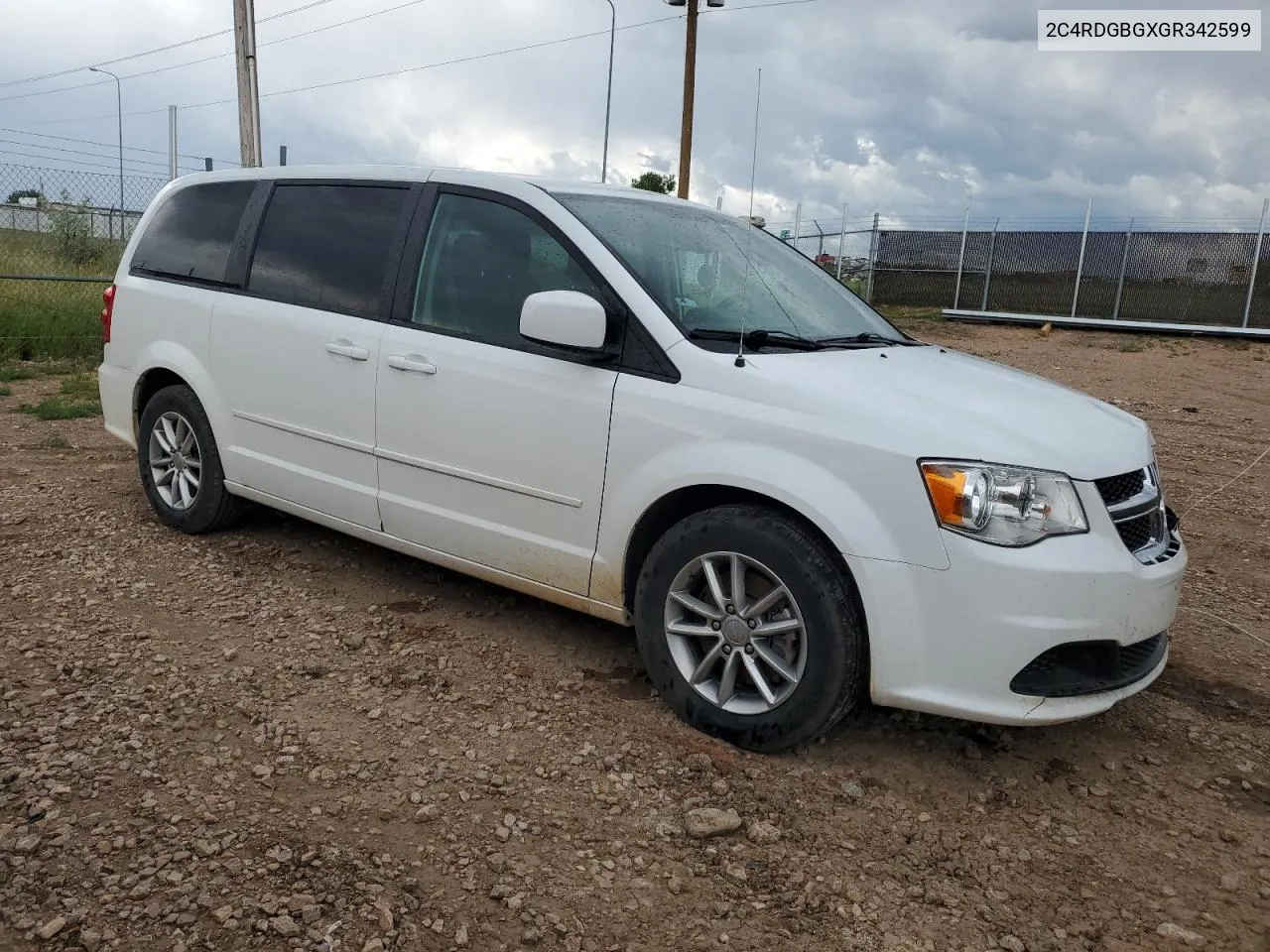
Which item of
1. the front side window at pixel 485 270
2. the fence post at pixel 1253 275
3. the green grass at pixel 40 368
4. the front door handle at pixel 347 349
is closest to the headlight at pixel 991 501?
the front side window at pixel 485 270

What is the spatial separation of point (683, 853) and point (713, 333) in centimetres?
168

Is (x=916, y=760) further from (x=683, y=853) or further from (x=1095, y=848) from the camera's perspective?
(x=683, y=853)

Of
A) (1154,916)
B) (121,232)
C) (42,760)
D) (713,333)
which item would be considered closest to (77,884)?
(42,760)

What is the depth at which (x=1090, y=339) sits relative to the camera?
2091 centimetres

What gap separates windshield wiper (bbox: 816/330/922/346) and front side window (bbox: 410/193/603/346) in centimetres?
88

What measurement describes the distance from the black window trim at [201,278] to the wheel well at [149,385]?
458mm

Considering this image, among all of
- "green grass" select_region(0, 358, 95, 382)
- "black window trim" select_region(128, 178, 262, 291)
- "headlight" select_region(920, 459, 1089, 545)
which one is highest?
"black window trim" select_region(128, 178, 262, 291)

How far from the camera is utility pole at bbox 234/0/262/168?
50.4ft

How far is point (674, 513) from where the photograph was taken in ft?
11.6

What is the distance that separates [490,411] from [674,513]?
81 centimetres

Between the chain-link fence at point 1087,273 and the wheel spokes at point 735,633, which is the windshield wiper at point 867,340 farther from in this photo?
the chain-link fence at point 1087,273

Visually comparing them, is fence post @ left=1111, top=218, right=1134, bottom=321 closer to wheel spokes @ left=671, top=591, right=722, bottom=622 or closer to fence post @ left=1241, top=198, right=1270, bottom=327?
fence post @ left=1241, top=198, right=1270, bottom=327

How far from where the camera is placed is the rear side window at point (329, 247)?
14.1 feet

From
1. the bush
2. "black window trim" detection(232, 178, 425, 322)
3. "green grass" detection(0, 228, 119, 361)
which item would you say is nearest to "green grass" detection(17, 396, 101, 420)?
"green grass" detection(0, 228, 119, 361)
